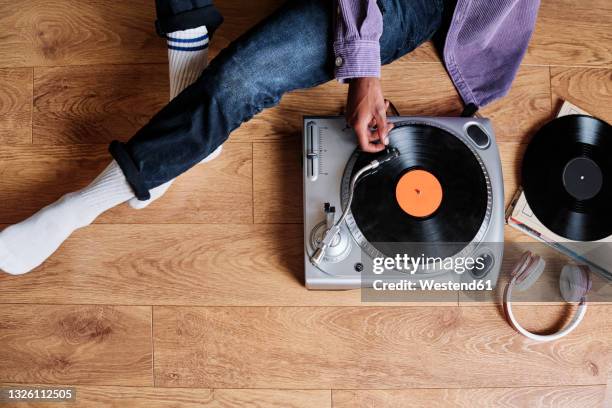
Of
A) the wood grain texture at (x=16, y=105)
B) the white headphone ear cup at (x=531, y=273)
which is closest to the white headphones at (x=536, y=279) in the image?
the white headphone ear cup at (x=531, y=273)

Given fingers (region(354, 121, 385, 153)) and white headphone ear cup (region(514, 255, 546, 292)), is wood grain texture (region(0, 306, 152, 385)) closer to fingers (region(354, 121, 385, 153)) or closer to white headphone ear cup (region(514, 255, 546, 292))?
fingers (region(354, 121, 385, 153))

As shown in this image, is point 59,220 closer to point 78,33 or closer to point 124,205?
point 124,205

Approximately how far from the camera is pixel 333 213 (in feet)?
3.09

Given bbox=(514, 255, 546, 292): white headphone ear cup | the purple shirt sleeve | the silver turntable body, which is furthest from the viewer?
bbox=(514, 255, 546, 292): white headphone ear cup

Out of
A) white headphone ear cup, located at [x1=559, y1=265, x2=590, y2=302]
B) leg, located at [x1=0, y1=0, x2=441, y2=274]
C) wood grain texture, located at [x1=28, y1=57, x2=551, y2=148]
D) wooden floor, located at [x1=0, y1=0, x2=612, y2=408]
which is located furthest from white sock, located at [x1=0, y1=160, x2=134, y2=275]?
white headphone ear cup, located at [x1=559, y1=265, x2=590, y2=302]

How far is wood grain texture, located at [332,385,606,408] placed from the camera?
1.07 metres

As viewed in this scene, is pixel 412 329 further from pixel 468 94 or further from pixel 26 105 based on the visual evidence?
pixel 26 105

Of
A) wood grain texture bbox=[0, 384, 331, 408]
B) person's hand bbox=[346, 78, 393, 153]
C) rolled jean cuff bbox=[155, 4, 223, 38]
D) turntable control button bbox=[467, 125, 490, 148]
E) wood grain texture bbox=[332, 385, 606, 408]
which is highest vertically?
rolled jean cuff bbox=[155, 4, 223, 38]

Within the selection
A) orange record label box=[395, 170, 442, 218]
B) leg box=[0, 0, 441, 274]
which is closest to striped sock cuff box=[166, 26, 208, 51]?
leg box=[0, 0, 441, 274]

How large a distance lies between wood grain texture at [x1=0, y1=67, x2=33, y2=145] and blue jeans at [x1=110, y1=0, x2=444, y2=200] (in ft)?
1.18

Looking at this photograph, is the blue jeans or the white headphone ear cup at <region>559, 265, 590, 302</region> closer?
the blue jeans

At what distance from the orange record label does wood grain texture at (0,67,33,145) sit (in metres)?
0.75

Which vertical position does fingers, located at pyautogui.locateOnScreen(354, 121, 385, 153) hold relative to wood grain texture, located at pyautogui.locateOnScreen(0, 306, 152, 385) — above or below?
above

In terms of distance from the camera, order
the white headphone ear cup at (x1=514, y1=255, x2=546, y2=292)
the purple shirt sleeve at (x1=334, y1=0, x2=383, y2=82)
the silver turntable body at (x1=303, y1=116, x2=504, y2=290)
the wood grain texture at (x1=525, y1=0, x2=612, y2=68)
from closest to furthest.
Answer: the purple shirt sleeve at (x1=334, y1=0, x2=383, y2=82), the silver turntable body at (x1=303, y1=116, x2=504, y2=290), the white headphone ear cup at (x1=514, y1=255, x2=546, y2=292), the wood grain texture at (x1=525, y1=0, x2=612, y2=68)
